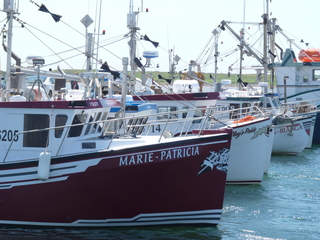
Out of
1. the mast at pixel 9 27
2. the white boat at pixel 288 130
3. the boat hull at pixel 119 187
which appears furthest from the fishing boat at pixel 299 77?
the mast at pixel 9 27

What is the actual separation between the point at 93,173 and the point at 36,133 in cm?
153

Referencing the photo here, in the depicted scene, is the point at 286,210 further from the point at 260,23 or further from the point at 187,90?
the point at 260,23

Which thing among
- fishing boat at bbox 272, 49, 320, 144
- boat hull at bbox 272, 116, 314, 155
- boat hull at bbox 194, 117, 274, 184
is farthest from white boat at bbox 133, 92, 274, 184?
fishing boat at bbox 272, 49, 320, 144

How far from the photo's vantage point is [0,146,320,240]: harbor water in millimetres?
11672

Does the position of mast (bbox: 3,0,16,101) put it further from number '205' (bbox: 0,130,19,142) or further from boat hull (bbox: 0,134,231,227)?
boat hull (bbox: 0,134,231,227)

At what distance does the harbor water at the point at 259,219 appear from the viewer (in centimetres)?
1167

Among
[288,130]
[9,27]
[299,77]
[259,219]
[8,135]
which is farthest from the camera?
[299,77]

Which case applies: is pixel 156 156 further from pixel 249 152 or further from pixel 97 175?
pixel 249 152

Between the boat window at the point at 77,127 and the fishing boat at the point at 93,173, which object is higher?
the boat window at the point at 77,127

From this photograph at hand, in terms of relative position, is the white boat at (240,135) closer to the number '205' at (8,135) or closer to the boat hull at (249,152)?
the boat hull at (249,152)

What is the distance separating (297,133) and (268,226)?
14569 millimetres

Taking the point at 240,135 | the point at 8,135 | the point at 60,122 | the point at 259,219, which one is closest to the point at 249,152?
the point at 240,135

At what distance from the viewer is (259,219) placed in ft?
46.0

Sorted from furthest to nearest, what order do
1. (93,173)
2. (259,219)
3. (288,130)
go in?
(288,130) < (259,219) < (93,173)
